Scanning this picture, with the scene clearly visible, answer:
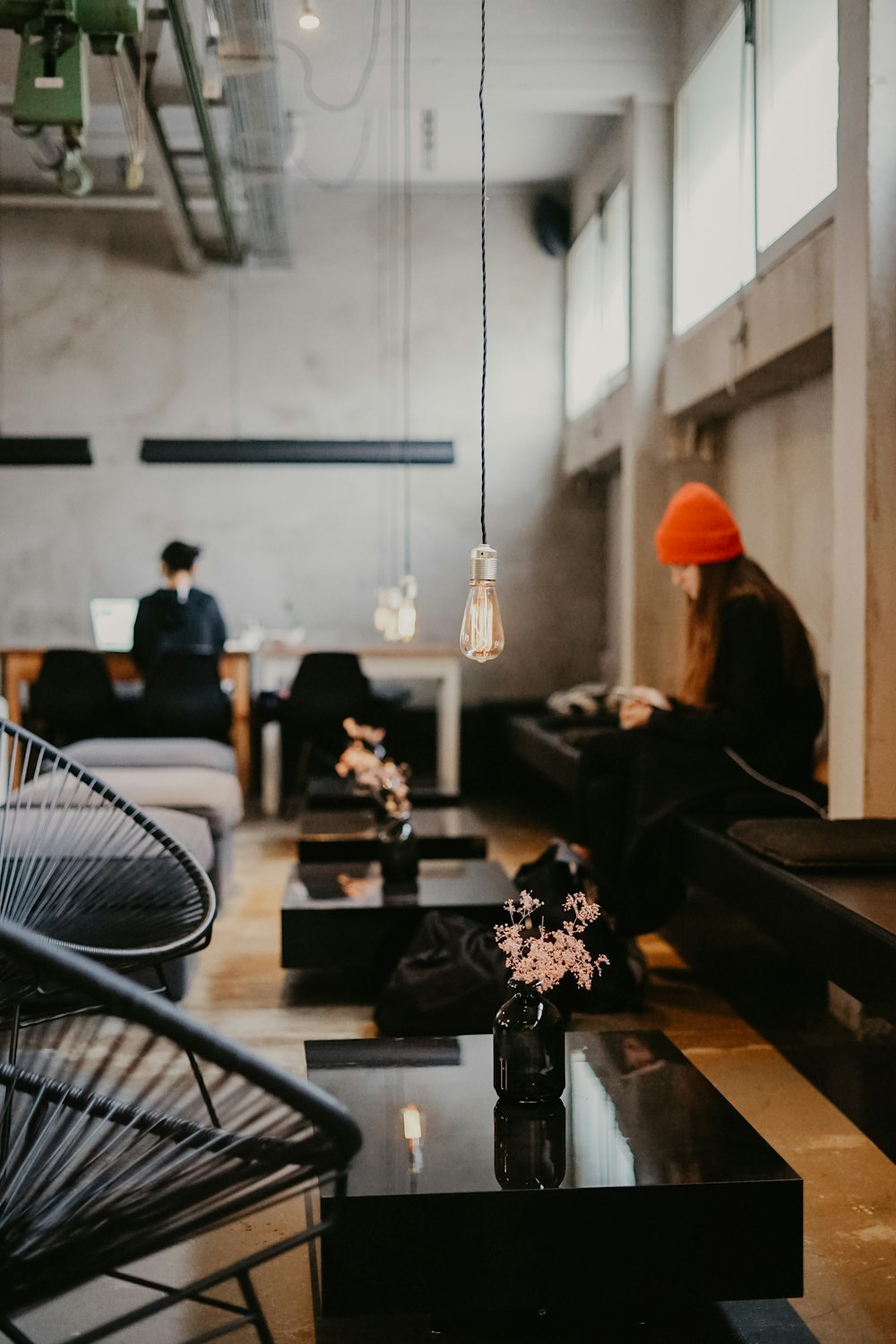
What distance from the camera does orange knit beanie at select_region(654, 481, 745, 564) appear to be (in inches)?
166

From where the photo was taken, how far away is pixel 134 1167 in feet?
5.06

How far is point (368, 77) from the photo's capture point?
620 cm

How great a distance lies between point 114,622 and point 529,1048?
A: 686 centimetres

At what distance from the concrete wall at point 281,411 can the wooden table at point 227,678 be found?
1.59 m

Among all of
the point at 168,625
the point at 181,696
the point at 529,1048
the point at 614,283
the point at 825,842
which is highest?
the point at 614,283

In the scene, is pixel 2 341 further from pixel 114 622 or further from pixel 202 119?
pixel 202 119

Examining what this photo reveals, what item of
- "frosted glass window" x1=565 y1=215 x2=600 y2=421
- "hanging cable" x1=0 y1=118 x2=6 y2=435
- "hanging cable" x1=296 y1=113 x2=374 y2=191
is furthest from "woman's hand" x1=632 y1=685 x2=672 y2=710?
"hanging cable" x1=0 y1=118 x2=6 y2=435

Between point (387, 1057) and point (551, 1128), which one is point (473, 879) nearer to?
point (387, 1057)

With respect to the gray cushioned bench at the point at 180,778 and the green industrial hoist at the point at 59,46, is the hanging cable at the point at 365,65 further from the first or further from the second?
the gray cushioned bench at the point at 180,778

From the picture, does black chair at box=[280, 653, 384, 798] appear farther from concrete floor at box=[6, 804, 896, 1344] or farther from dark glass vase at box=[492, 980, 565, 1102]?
dark glass vase at box=[492, 980, 565, 1102]

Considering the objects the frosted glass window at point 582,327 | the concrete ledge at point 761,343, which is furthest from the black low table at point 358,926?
the frosted glass window at point 582,327

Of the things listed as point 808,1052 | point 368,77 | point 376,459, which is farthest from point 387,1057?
point 376,459

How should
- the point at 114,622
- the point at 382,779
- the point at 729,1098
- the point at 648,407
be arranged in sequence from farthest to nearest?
the point at 114,622 → the point at 648,407 → the point at 382,779 → the point at 729,1098

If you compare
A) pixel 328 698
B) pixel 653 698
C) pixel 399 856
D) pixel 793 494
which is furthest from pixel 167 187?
pixel 399 856
